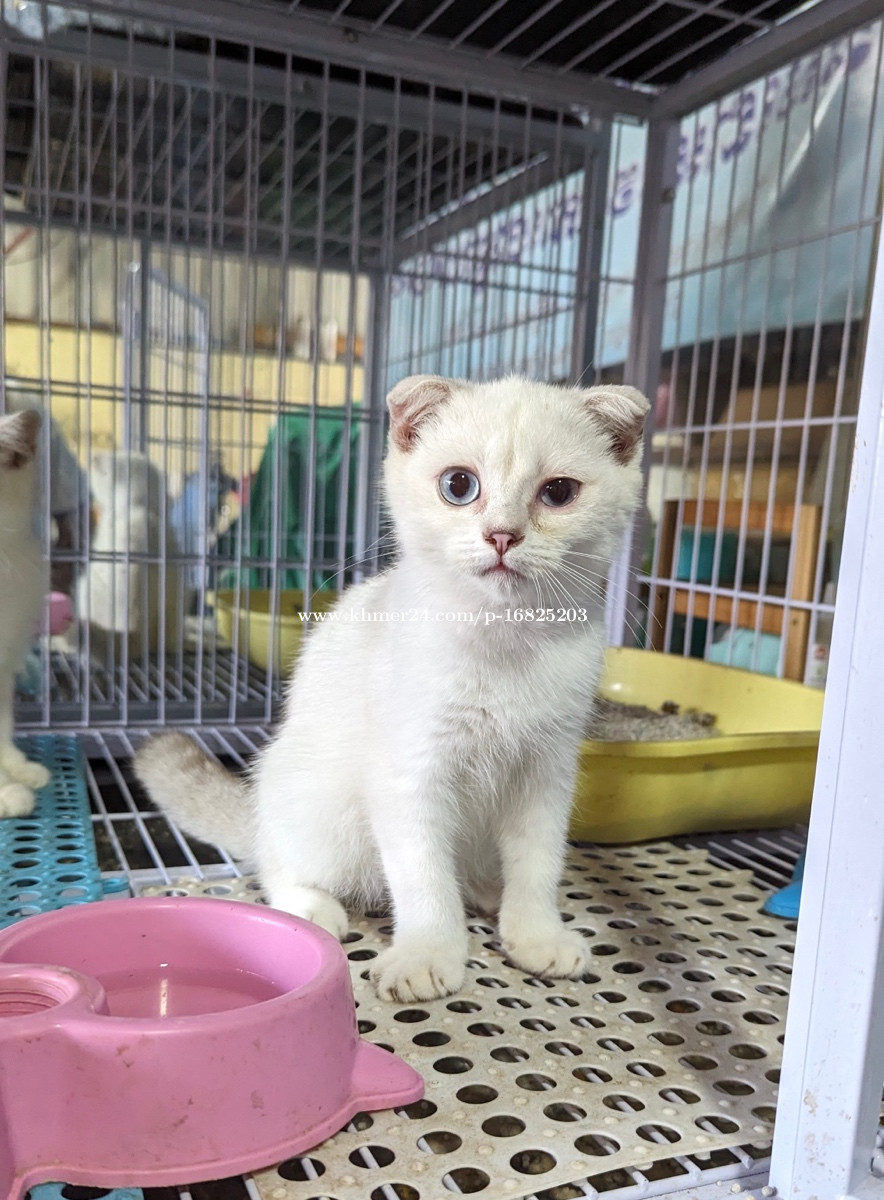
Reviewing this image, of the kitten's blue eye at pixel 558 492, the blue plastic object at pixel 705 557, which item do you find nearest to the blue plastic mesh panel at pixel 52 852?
the kitten's blue eye at pixel 558 492

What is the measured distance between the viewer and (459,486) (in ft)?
2.87

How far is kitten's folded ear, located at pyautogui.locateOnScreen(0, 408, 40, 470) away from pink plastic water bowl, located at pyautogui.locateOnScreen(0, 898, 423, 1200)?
2.51 ft

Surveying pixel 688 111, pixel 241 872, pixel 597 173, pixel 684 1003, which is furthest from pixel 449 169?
pixel 684 1003

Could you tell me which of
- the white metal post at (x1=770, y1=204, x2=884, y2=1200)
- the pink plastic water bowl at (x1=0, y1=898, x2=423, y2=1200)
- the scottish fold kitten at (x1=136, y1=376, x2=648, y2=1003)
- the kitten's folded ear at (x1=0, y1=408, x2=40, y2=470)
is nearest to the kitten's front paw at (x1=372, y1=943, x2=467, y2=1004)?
the scottish fold kitten at (x1=136, y1=376, x2=648, y2=1003)

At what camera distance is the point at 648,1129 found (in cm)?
68

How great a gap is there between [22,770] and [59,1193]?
0.84 m

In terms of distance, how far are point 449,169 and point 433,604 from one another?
43.8 inches

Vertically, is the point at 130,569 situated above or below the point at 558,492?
below

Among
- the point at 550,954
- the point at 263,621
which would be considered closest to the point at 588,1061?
the point at 550,954

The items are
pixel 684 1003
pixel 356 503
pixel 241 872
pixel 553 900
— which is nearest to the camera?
pixel 684 1003

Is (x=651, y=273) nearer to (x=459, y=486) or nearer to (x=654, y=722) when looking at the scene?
(x=654, y=722)

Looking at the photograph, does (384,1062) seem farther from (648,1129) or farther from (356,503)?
(356,503)

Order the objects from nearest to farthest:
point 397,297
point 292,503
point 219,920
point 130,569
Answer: point 219,920 < point 130,569 < point 397,297 < point 292,503

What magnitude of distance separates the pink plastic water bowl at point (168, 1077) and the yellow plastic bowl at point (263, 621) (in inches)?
42.2
